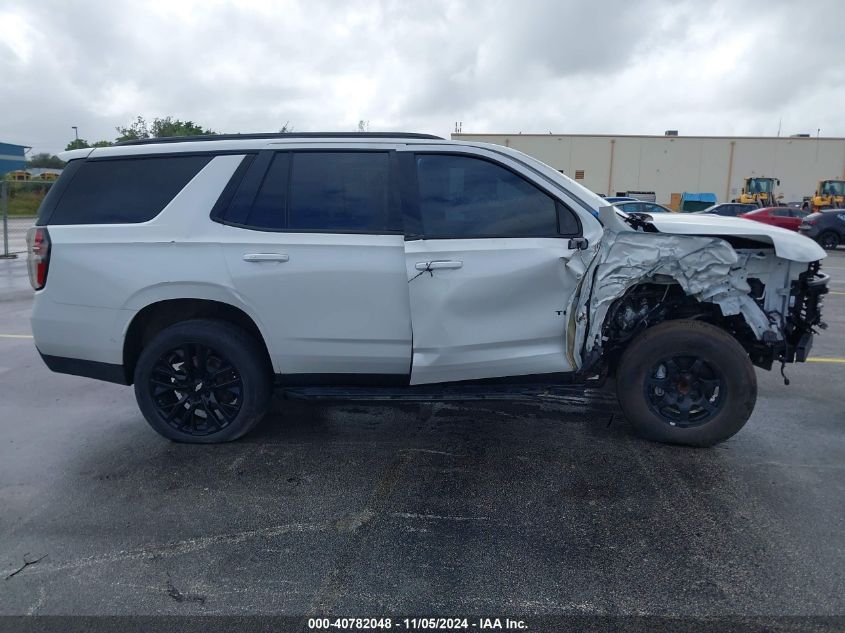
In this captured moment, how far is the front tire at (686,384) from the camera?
4078 mm

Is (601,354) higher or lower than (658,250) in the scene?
lower

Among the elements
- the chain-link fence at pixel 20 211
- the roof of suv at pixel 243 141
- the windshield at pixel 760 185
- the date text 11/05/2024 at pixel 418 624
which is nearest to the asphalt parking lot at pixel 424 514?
the date text 11/05/2024 at pixel 418 624

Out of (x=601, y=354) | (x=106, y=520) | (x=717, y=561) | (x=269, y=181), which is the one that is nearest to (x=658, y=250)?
(x=601, y=354)

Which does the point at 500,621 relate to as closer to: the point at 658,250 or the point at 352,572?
the point at 352,572

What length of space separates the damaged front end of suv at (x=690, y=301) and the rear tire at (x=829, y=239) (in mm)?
20980

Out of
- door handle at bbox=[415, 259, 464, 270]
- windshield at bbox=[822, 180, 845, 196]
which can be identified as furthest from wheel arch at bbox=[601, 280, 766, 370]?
windshield at bbox=[822, 180, 845, 196]

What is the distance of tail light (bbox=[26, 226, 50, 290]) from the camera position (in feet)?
13.8

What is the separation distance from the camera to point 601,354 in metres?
4.18

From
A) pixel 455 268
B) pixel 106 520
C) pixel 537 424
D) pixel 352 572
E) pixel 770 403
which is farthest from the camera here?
pixel 770 403

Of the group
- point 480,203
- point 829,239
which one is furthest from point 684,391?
point 829,239

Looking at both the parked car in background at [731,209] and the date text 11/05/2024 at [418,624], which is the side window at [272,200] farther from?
the parked car in background at [731,209]

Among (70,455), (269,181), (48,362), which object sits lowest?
(70,455)

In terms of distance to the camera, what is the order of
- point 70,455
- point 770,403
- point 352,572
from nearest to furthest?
1. point 352,572
2. point 70,455
3. point 770,403

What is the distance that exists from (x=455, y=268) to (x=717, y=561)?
210 centimetres
